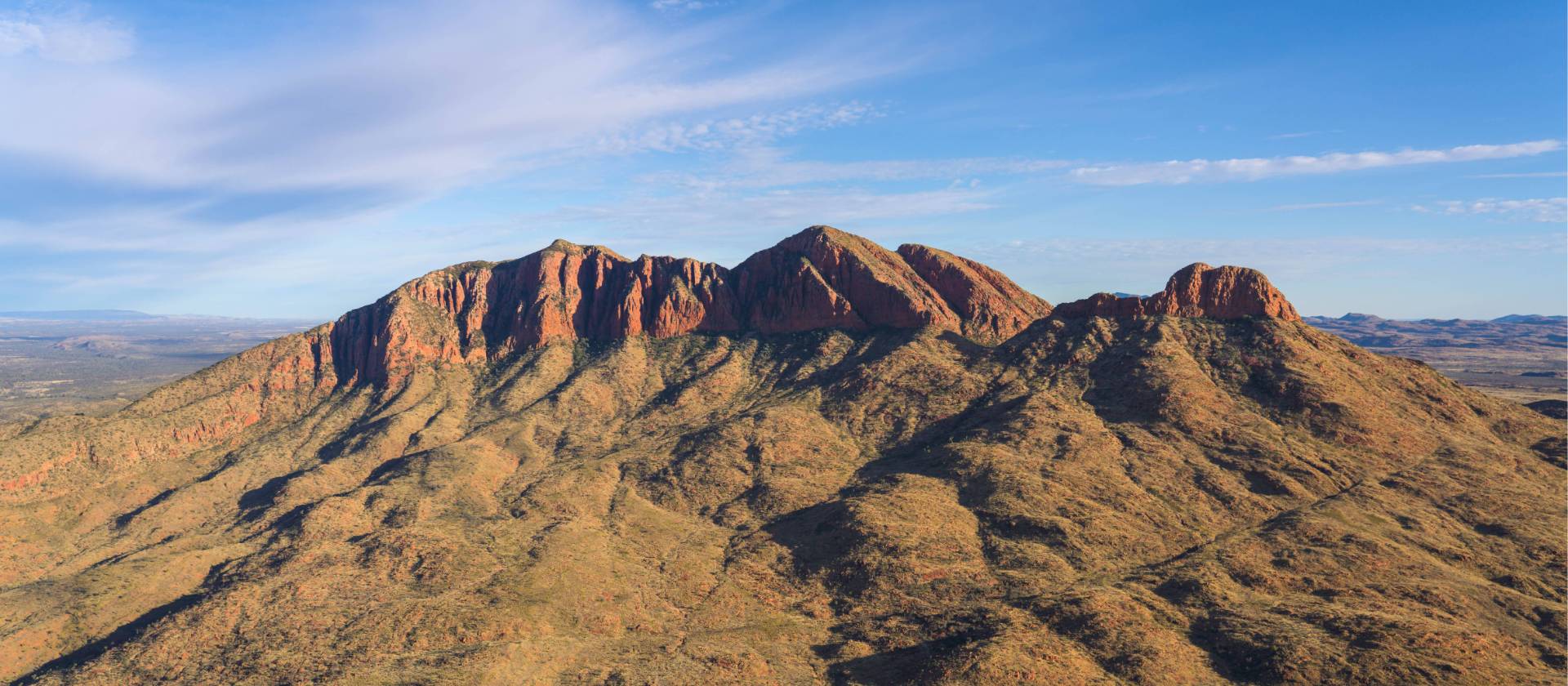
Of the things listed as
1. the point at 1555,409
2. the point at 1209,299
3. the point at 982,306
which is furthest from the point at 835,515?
the point at 1555,409

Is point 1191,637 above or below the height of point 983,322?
below

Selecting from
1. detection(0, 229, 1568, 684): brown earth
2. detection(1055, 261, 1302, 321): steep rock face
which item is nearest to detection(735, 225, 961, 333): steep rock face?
detection(0, 229, 1568, 684): brown earth

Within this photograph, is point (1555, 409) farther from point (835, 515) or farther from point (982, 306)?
point (835, 515)

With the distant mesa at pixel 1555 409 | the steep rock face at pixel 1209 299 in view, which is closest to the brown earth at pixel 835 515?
the steep rock face at pixel 1209 299

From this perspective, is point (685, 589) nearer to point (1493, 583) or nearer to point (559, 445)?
point (559, 445)

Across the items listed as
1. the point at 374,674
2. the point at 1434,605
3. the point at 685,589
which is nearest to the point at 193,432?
the point at 374,674

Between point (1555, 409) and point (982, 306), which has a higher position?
point (982, 306)
